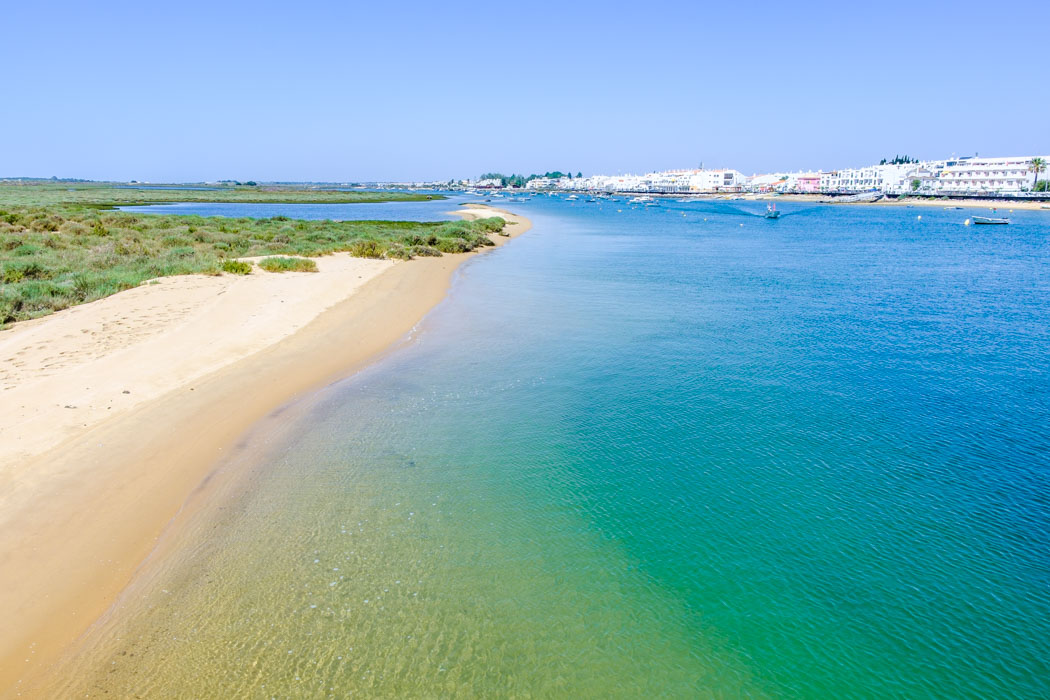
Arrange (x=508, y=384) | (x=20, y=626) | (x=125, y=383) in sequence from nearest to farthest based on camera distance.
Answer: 1. (x=20, y=626)
2. (x=125, y=383)
3. (x=508, y=384)

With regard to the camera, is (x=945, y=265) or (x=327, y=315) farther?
(x=945, y=265)

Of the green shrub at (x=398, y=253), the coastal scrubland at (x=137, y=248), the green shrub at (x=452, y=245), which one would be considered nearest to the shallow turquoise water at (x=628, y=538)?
the coastal scrubland at (x=137, y=248)

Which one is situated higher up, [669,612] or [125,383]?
[125,383]

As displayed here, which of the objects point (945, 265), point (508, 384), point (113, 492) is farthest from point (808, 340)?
point (945, 265)

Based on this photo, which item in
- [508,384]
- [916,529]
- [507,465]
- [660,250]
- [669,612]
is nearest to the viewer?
[669,612]

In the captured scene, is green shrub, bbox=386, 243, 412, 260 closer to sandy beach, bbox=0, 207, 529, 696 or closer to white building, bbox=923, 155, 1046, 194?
sandy beach, bbox=0, 207, 529, 696

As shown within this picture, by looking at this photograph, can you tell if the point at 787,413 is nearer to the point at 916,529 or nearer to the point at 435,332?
the point at 916,529
